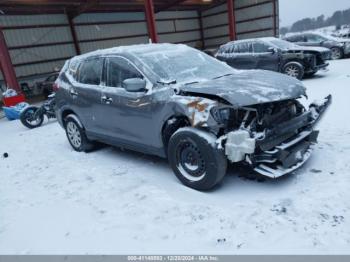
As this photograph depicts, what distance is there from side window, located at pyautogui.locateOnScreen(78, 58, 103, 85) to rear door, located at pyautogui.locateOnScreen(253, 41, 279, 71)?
23.0 ft

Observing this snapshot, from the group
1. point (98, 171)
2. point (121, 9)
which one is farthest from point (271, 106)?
point (121, 9)

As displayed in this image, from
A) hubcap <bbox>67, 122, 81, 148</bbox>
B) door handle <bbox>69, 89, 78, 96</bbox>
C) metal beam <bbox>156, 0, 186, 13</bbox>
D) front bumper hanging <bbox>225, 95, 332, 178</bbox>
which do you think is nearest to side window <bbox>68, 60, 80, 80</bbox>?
door handle <bbox>69, 89, 78, 96</bbox>

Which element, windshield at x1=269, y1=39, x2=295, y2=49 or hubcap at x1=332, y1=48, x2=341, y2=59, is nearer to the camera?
windshield at x1=269, y1=39, x2=295, y2=49

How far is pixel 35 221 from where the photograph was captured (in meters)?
3.43

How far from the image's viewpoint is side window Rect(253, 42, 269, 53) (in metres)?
10.5

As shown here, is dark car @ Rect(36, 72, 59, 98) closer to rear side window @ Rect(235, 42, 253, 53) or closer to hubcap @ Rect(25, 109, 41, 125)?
hubcap @ Rect(25, 109, 41, 125)

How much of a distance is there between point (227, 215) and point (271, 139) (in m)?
0.94

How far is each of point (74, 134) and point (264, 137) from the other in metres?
3.63

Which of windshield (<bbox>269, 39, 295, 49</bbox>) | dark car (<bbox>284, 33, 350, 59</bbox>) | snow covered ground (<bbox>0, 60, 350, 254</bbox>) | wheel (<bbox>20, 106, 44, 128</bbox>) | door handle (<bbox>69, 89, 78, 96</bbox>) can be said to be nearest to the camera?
snow covered ground (<bbox>0, 60, 350, 254</bbox>)

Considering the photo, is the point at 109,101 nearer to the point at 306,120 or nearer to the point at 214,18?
the point at 306,120

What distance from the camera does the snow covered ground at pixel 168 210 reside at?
106 inches

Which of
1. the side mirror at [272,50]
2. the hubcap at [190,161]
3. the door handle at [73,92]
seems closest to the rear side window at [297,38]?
the side mirror at [272,50]

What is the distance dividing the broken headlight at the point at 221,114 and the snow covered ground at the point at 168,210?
32.4 inches

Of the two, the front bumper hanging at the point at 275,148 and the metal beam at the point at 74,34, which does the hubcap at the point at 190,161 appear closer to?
the front bumper hanging at the point at 275,148
